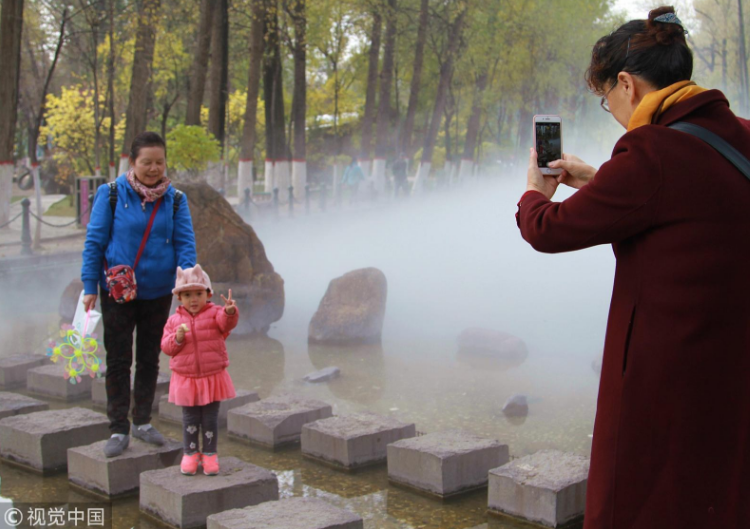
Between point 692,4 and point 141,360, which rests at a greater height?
point 692,4

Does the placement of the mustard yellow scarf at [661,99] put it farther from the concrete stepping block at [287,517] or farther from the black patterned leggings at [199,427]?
the black patterned leggings at [199,427]

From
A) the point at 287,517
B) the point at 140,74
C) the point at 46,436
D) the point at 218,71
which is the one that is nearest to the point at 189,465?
the point at 287,517

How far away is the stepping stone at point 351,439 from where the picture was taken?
17.1 feet

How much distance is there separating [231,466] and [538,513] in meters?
1.68

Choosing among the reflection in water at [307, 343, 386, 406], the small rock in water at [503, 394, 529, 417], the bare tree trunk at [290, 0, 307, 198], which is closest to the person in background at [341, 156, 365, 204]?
the bare tree trunk at [290, 0, 307, 198]

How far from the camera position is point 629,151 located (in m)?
2.19

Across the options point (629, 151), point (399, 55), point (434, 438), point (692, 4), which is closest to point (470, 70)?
point (399, 55)

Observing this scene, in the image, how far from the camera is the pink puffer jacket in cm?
446

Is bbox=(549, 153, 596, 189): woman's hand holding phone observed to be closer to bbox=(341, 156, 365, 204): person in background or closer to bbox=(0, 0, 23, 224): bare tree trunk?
bbox=(0, 0, 23, 224): bare tree trunk

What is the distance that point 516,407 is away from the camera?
697cm

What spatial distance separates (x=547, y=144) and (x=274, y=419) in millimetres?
3567

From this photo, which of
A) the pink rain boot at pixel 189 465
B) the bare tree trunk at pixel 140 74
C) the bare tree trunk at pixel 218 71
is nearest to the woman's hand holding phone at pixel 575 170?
the pink rain boot at pixel 189 465

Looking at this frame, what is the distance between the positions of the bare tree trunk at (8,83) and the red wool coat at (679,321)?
14889mm

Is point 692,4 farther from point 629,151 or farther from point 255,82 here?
point 629,151
